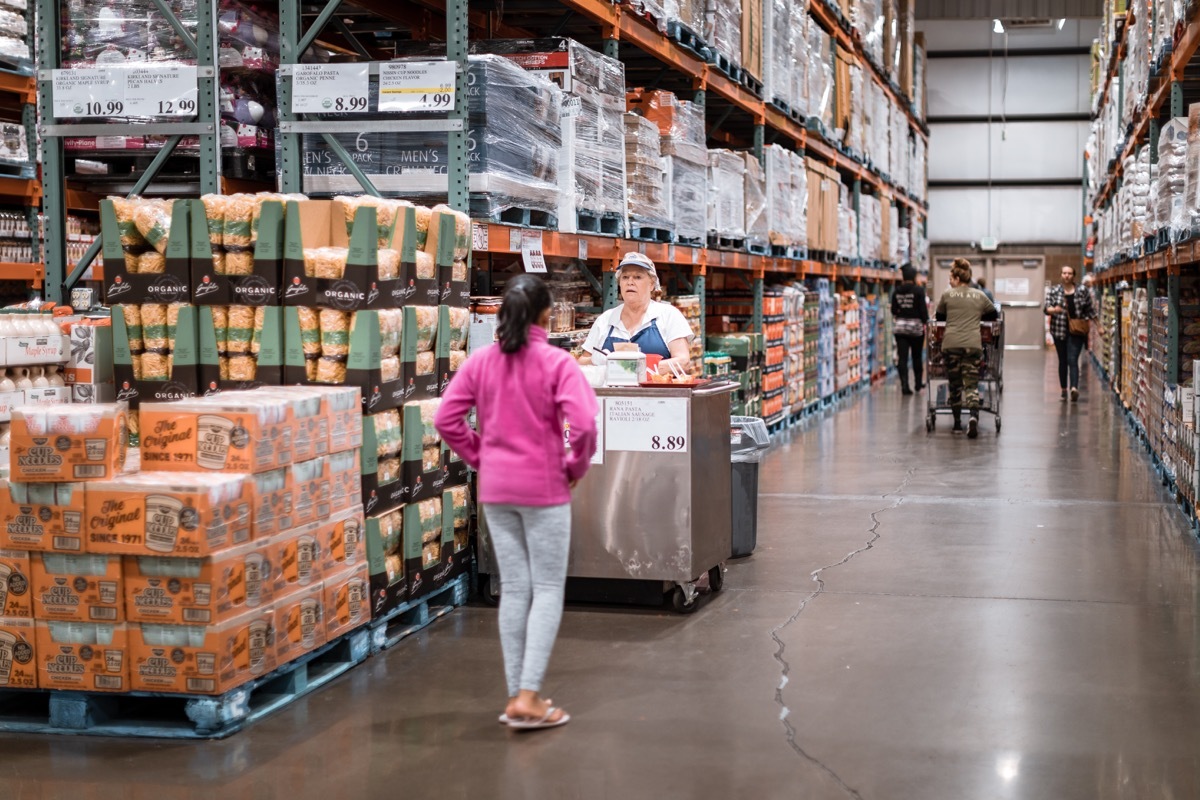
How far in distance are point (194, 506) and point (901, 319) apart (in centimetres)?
1666

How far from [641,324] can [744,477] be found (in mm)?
1095

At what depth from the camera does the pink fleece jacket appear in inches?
180

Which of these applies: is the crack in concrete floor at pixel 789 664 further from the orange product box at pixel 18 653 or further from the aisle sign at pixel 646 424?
the orange product box at pixel 18 653

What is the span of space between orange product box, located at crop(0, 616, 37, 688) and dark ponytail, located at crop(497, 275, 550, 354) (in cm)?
198

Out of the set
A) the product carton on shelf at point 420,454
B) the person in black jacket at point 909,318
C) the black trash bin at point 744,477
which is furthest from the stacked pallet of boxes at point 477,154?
the person in black jacket at point 909,318

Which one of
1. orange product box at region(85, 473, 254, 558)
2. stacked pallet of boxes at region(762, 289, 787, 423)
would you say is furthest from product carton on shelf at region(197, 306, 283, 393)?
stacked pallet of boxes at region(762, 289, 787, 423)

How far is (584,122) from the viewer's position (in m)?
8.31

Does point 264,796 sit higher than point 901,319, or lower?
lower

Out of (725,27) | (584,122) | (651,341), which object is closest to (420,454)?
(651,341)

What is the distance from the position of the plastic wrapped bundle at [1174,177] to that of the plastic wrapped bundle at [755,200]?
4238 mm

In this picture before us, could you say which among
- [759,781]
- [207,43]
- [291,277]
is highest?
[207,43]

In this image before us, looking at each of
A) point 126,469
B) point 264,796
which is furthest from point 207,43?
point 264,796

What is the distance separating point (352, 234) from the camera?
5566 mm

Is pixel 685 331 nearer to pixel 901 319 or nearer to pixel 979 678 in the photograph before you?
pixel 979 678
